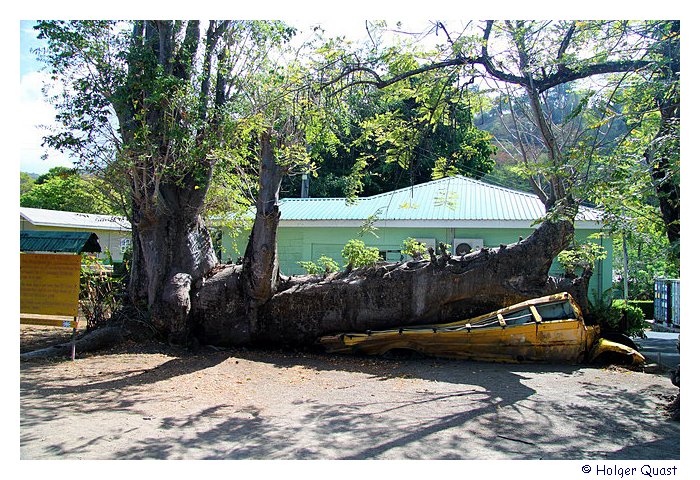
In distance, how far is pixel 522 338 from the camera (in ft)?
31.1

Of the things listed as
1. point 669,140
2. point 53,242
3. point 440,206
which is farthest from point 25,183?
point 669,140

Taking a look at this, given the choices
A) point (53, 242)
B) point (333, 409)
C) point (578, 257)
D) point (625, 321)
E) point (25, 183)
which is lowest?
point (333, 409)

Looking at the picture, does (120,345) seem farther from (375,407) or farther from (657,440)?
(657,440)

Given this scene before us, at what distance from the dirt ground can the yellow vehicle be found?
296 millimetres

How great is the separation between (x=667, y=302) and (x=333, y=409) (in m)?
14.0

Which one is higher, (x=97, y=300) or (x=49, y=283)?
(x=49, y=283)

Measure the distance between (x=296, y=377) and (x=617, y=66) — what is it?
665 cm

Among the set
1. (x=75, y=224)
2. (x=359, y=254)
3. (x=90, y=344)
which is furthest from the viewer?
(x=75, y=224)

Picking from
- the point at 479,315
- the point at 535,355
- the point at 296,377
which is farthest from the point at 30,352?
the point at 535,355

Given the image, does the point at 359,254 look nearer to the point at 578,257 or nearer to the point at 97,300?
the point at 578,257

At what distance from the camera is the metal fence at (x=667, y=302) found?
1639cm

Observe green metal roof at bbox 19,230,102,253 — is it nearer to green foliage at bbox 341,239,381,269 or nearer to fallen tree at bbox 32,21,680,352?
fallen tree at bbox 32,21,680,352

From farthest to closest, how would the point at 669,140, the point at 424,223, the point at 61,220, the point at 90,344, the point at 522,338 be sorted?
the point at 61,220 → the point at 424,223 → the point at 90,344 → the point at 522,338 → the point at 669,140

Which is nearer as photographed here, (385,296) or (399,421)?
(399,421)
